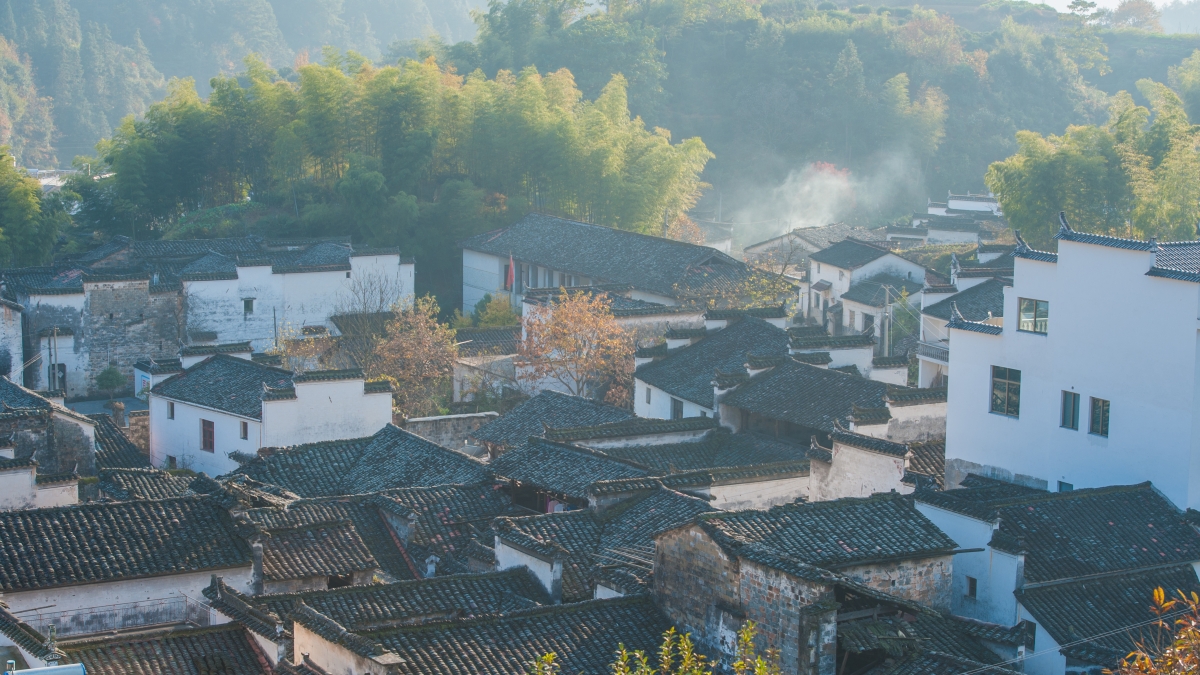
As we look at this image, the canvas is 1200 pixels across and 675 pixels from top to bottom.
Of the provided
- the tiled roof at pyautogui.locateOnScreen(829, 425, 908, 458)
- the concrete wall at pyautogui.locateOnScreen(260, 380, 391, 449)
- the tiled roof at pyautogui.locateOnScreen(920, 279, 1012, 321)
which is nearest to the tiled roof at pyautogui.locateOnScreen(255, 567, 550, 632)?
the tiled roof at pyautogui.locateOnScreen(829, 425, 908, 458)

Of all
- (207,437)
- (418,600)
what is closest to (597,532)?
(418,600)

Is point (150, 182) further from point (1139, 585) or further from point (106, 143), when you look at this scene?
point (1139, 585)

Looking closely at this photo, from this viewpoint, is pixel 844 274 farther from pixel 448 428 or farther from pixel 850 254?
pixel 448 428

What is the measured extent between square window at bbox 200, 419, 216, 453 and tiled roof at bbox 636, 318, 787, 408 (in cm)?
775

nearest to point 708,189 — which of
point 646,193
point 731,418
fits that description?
point 646,193

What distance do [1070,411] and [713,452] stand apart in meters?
5.63

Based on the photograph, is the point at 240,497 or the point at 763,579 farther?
the point at 240,497

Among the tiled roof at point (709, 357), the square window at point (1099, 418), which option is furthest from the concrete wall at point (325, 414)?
the square window at point (1099, 418)

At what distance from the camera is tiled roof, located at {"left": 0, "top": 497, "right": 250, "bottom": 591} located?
48.4 feet

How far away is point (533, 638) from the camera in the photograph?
12539 mm

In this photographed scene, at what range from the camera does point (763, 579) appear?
1217cm

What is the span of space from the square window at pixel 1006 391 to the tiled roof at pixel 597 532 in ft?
17.7

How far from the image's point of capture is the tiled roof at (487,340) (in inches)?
1221

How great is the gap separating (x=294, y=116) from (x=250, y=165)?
6.97 feet
